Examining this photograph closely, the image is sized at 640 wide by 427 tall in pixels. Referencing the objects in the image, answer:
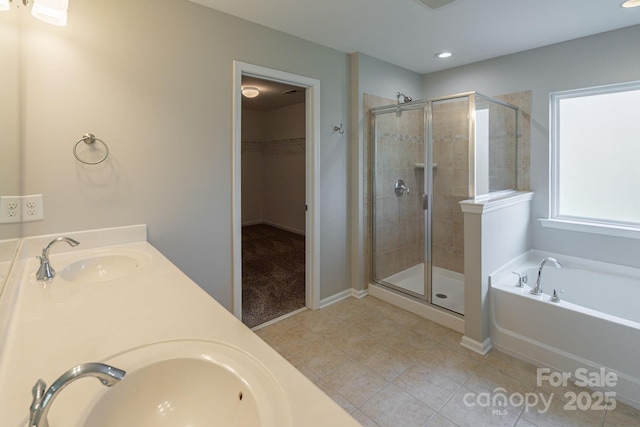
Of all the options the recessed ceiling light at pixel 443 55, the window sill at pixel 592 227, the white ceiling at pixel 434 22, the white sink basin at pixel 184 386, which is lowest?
the white sink basin at pixel 184 386

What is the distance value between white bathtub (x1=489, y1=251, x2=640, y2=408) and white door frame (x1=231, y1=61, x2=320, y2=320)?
1.51 meters

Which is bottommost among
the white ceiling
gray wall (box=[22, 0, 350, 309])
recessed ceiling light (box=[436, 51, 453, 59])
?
gray wall (box=[22, 0, 350, 309])

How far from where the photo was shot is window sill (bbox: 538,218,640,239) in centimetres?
261

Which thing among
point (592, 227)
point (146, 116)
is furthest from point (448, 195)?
point (146, 116)

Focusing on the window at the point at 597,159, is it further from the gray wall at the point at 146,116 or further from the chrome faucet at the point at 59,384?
the chrome faucet at the point at 59,384

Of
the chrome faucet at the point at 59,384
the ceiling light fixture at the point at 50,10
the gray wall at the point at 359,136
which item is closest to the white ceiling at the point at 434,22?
the gray wall at the point at 359,136

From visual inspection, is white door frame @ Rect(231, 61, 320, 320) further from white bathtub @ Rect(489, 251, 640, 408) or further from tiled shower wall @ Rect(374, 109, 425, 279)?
white bathtub @ Rect(489, 251, 640, 408)

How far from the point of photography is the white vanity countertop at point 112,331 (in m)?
0.64

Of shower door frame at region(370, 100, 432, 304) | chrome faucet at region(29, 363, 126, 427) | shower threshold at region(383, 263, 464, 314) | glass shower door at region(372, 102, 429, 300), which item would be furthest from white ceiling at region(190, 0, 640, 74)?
chrome faucet at region(29, 363, 126, 427)

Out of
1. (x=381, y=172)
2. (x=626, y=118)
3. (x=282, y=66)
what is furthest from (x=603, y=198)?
(x=282, y=66)

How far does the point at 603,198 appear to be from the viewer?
2.83m

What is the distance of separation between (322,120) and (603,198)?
264cm

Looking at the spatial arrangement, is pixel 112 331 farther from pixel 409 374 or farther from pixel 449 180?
pixel 449 180

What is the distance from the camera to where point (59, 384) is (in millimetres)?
500
